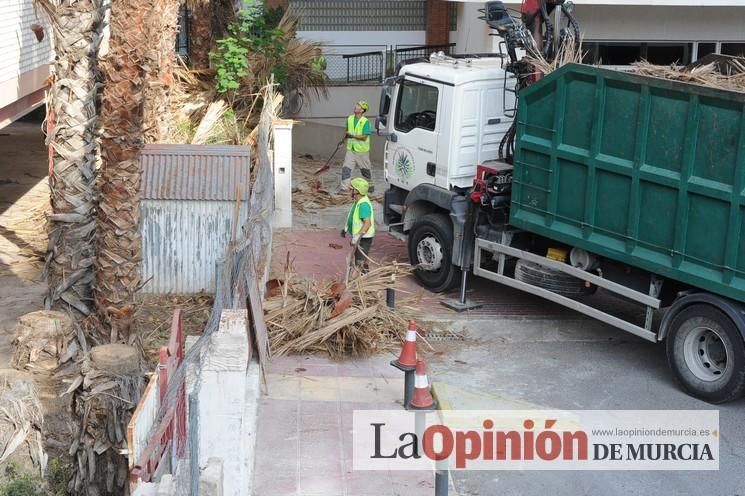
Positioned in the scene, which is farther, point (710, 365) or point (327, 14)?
point (327, 14)

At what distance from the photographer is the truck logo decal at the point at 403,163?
13257 millimetres

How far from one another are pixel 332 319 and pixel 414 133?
10.1 ft

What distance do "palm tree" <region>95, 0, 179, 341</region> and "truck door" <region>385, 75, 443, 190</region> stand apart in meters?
3.87

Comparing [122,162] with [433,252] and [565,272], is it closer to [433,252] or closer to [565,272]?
[433,252]

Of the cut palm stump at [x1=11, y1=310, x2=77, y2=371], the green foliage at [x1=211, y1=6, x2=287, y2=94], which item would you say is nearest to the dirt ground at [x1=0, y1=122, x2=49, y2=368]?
the cut palm stump at [x1=11, y1=310, x2=77, y2=371]

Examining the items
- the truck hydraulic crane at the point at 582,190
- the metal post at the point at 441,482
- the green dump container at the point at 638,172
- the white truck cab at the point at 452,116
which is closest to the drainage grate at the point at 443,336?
the truck hydraulic crane at the point at 582,190

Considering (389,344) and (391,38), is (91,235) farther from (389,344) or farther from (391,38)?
(391,38)

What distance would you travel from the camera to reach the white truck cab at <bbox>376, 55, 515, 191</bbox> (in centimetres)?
1239

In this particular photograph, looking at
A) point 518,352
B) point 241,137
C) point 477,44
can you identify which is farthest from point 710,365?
point 477,44

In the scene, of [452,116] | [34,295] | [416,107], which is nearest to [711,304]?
[452,116]

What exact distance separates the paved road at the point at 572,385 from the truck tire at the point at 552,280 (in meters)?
0.62

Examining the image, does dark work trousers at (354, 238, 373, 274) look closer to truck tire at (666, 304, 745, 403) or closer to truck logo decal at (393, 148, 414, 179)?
truck logo decal at (393, 148, 414, 179)

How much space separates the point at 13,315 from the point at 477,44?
1215 cm

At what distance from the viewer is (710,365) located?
997 centimetres
